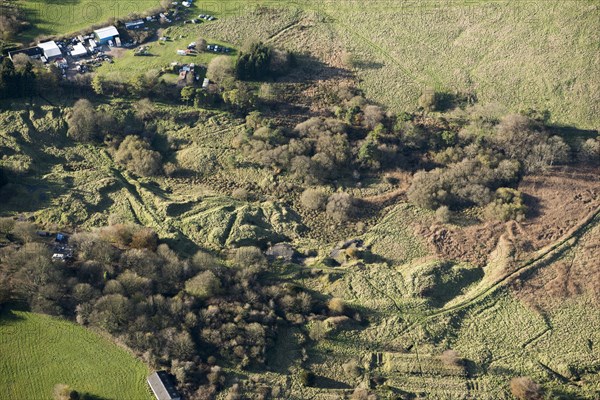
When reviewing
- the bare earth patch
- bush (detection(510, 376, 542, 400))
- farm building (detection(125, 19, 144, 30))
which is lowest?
bush (detection(510, 376, 542, 400))

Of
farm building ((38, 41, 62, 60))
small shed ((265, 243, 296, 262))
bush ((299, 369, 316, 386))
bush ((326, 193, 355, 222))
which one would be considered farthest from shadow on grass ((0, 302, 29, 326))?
farm building ((38, 41, 62, 60))

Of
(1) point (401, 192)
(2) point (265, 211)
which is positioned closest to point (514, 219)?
(1) point (401, 192)

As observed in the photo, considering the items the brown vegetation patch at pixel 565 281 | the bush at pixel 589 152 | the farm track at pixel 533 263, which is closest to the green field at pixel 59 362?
Answer: the farm track at pixel 533 263

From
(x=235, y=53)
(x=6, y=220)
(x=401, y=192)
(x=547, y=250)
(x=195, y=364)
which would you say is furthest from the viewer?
(x=235, y=53)

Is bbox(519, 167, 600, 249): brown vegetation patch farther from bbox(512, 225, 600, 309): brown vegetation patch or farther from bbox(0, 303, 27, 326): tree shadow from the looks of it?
bbox(0, 303, 27, 326): tree shadow

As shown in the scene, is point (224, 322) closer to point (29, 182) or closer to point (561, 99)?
point (29, 182)

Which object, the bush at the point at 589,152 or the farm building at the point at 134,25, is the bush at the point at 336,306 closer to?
the bush at the point at 589,152

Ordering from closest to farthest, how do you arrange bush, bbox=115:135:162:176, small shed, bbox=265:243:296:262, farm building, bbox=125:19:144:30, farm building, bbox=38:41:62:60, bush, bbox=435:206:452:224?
small shed, bbox=265:243:296:262 < bush, bbox=435:206:452:224 < bush, bbox=115:135:162:176 < farm building, bbox=38:41:62:60 < farm building, bbox=125:19:144:30
